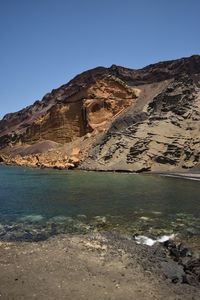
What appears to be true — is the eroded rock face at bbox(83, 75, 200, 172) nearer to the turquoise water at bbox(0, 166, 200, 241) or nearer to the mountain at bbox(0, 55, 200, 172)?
the mountain at bbox(0, 55, 200, 172)

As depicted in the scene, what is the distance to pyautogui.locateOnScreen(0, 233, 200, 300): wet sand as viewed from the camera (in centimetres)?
779

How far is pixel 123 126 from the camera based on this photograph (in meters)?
62.2

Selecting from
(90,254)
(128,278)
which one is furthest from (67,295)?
(90,254)

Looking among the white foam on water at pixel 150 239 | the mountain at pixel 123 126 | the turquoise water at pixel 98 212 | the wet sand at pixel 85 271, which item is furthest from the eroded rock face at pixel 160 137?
the wet sand at pixel 85 271

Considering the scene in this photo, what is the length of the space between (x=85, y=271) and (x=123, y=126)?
53865 mm

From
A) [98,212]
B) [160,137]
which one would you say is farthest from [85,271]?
[160,137]

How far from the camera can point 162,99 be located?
61.7 metres

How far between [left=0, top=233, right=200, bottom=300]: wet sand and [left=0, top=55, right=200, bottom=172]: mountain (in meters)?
37.1

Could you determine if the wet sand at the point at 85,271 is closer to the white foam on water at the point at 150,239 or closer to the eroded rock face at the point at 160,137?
the white foam on water at the point at 150,239

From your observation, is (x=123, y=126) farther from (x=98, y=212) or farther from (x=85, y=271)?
(x=85, y=271)

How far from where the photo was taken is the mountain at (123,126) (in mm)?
50500

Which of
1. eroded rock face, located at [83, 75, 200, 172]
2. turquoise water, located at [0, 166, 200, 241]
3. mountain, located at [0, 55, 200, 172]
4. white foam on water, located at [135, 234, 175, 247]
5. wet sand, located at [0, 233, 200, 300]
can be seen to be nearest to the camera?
wet sand, located at [0, 233, 200, 300]

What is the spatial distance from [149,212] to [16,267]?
10825 millimetres

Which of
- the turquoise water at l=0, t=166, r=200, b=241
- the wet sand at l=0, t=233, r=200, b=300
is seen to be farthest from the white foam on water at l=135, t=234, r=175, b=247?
the turquoise water at l=0, t=166, r=200, b=241
